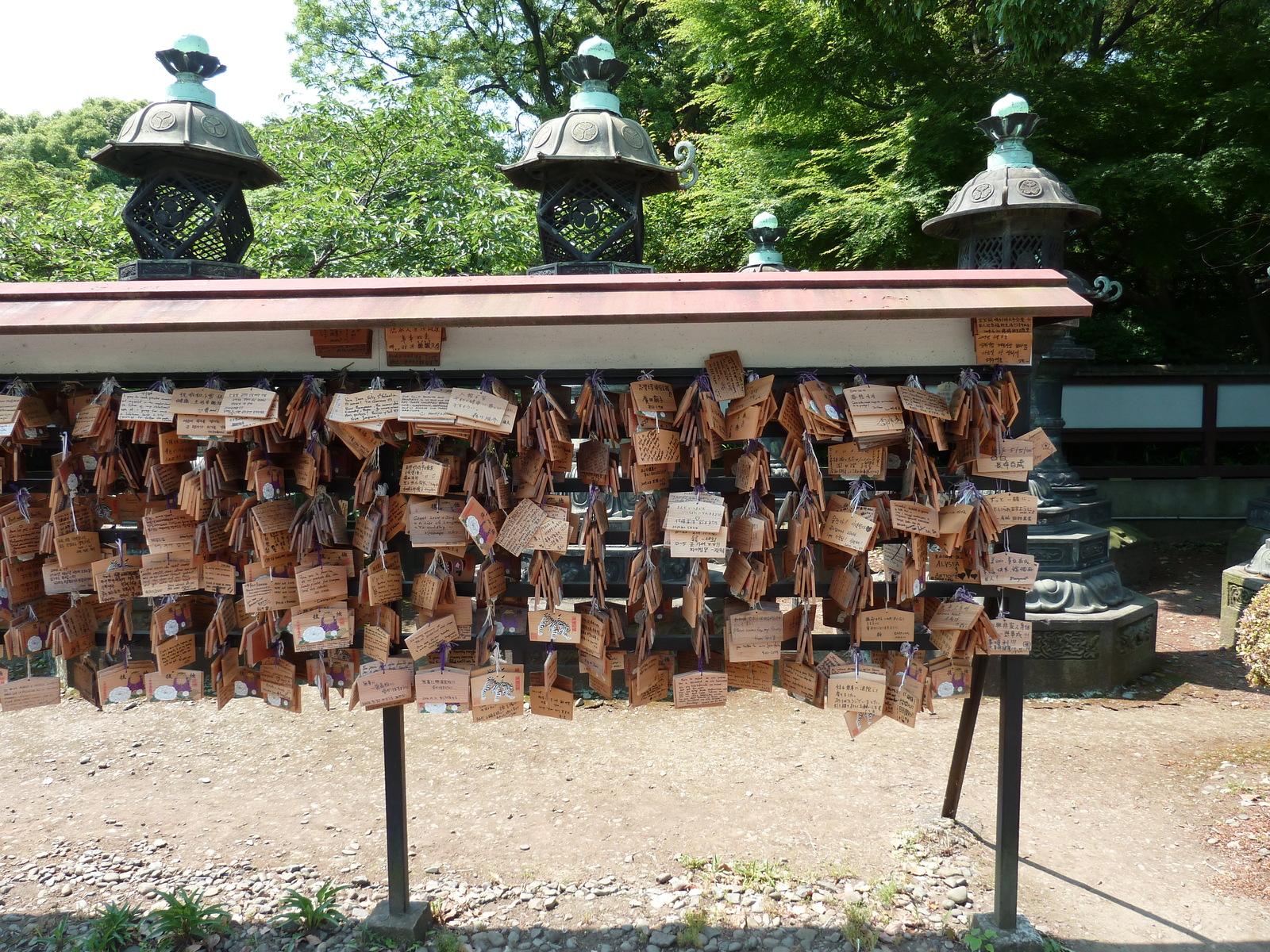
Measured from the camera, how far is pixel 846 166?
29.9 ft

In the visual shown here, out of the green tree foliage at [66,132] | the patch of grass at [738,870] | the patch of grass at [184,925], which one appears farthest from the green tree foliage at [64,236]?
the green tree foliage at [66,132]

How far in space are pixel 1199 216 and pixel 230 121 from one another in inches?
374

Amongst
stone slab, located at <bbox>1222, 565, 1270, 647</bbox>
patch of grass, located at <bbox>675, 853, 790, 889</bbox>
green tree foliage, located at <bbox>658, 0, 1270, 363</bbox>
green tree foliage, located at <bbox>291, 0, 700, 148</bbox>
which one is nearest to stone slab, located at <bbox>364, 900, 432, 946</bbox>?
patch of grass, located at <bbox>675, 853, 790, 889</bbox>

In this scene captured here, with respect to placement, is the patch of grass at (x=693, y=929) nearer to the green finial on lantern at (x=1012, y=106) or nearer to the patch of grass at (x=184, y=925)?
the patch of grass at (x=184, y=925)

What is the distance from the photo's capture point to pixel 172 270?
2.99 meters

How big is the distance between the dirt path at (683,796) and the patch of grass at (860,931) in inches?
10.5

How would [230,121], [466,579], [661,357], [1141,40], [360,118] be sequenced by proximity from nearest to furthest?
[661,357]
[466,579]
[230,121]
[360,118]
[1141,40]

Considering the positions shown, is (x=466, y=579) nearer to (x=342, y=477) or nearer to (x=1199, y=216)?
(x=342, y=477)

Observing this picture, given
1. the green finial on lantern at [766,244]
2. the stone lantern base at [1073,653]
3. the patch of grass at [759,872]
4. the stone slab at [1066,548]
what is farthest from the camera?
the green finial on lantern at [766,244]

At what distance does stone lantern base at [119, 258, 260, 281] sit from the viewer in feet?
9.77

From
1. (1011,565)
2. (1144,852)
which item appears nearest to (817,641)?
(1011,565)

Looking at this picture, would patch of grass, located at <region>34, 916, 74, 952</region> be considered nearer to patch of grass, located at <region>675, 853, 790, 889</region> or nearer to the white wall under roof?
patch of grass, located at <region>675, 853, 790, 889</region>

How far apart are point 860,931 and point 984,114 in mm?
8205

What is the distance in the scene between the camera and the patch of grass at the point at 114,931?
2674mm
